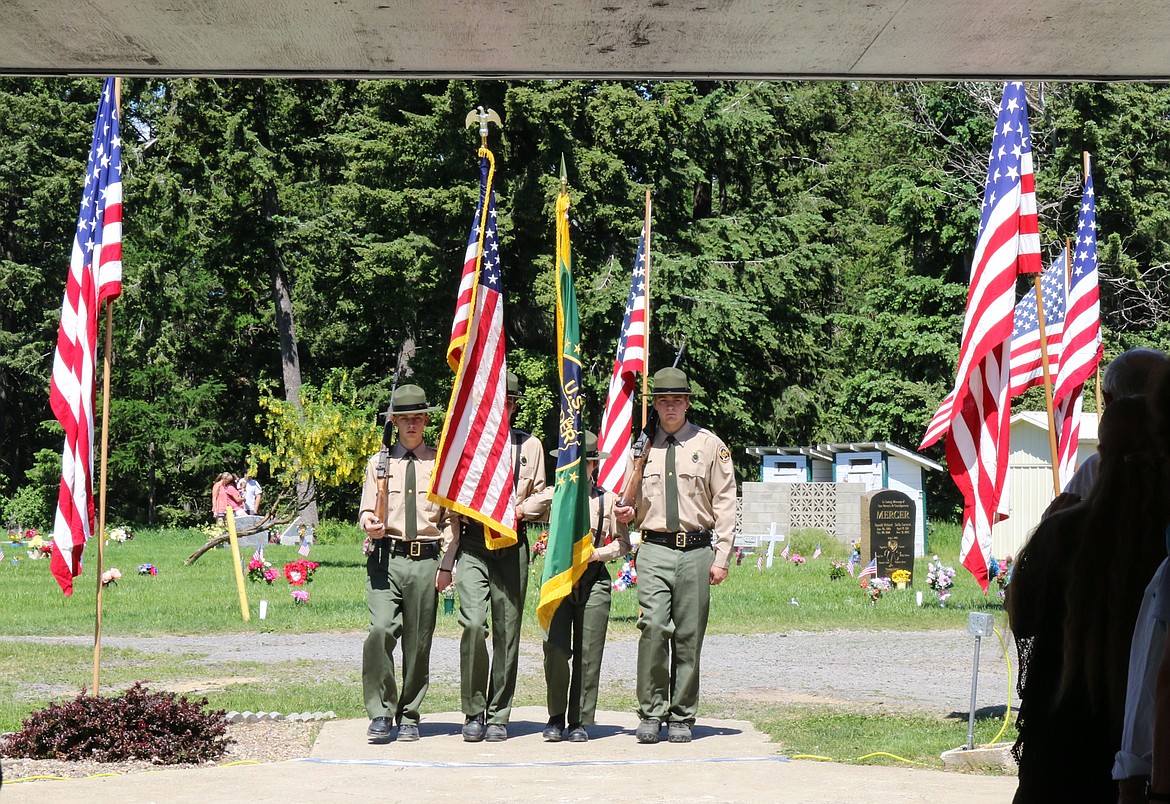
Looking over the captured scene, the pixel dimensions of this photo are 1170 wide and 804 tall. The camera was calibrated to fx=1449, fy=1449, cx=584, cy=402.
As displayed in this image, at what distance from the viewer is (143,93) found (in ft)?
155

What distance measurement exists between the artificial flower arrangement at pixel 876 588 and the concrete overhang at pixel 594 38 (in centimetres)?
1582

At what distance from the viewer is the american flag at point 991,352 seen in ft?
31.6

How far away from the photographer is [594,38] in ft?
15.4

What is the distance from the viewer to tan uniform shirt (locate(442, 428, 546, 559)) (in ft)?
31.3

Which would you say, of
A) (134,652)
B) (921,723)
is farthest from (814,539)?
(921,723)

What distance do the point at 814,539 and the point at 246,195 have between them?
74.8ft

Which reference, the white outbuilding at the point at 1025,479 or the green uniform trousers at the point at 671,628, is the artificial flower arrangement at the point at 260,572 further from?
the white outbuilding at the point at 1025,479

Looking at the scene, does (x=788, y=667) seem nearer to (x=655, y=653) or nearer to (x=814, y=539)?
(x=655, y=653)

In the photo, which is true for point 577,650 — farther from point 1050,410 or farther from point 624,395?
point 1050,410

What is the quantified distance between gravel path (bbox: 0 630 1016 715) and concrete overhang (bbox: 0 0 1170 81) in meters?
7.22

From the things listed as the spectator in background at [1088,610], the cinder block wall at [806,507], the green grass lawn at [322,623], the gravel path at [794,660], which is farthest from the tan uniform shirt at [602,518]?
the cinder block wall at [806,507]

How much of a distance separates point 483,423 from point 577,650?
159 centimetres

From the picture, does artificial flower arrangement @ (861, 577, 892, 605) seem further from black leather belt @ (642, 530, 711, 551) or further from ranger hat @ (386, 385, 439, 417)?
ranger hat @ (386, 385, 439, 417)

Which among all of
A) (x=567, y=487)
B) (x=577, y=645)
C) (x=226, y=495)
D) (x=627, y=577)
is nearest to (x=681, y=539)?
(x=567, y=487)
